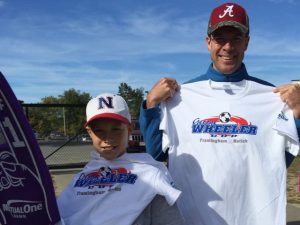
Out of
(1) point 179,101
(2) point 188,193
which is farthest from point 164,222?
(1) point 179,101

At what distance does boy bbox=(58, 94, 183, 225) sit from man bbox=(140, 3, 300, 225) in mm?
366

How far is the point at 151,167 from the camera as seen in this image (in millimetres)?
2414

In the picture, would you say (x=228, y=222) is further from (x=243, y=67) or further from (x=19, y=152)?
(x=19, y=152)

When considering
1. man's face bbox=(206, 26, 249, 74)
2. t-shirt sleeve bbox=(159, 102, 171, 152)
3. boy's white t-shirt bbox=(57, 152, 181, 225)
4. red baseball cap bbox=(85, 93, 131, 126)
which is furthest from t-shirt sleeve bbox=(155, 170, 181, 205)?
man's face bbox=(206, 26, 249, 74)

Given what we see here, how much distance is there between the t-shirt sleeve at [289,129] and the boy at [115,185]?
2.83 ft

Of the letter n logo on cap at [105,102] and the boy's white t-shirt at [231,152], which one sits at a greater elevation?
the letter n logo on cap at [105,102]

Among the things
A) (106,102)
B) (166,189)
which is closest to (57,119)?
(106,102)

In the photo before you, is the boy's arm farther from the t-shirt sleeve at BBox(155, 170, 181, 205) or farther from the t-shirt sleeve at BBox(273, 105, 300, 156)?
the t-shirt sleeve at BBox(273, 105, 300, 156)

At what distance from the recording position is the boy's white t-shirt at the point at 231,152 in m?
2.67

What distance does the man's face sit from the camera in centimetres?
268

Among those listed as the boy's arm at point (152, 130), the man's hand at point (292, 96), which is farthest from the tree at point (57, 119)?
the man's hand at point (292, 96)

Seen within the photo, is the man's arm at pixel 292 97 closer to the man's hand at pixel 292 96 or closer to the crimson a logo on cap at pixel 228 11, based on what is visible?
the man's hand at pixel 292 96

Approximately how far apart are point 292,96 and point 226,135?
0.50 meters

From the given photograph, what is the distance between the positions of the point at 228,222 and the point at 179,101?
0.86 m
